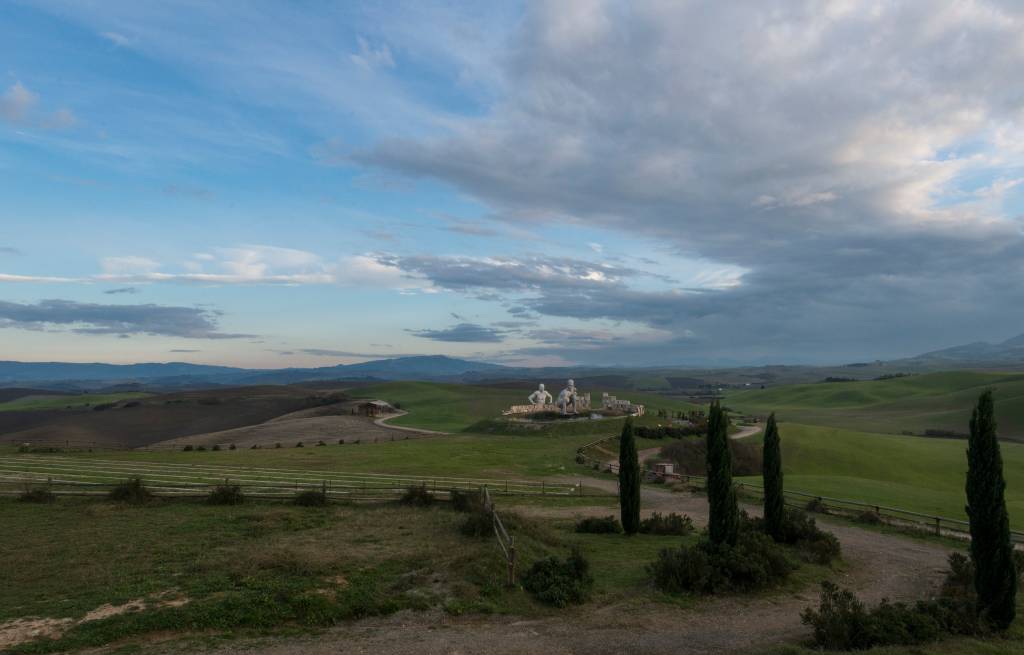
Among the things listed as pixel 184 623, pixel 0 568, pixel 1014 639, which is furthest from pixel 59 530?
pixel 1014 639

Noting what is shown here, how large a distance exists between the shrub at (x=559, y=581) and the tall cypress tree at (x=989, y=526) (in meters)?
9.98

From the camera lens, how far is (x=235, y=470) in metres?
41.5

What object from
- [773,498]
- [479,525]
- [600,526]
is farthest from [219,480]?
[773,498]

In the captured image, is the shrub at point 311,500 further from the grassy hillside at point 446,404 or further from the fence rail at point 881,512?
the grassy hillside at point 446,404

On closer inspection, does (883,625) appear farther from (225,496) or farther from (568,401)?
(568,401)

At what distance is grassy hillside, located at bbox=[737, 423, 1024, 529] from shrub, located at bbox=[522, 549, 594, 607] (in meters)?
23.8

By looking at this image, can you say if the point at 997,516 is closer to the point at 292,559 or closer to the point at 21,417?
the point at 292,559

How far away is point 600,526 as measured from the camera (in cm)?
2639

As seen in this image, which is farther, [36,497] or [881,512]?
[881,512]

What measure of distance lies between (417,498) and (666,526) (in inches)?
478

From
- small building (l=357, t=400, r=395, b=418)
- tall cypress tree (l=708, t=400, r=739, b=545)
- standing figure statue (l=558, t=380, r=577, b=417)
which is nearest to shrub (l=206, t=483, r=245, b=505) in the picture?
tall cypress tree (l=708, t=400, r=739, b=545)

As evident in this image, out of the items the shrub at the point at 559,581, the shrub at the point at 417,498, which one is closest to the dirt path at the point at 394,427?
the shrub at the point at 417,498

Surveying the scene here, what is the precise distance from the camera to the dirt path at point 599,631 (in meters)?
13.2

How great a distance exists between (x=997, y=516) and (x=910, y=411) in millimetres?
123379
